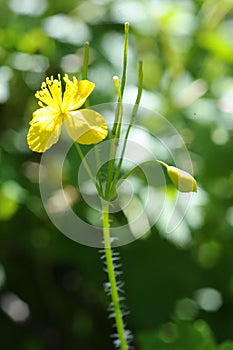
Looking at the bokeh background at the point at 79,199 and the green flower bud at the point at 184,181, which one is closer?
the green flower bud at the point at 184,181

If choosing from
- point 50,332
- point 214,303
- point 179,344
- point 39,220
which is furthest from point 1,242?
point 179,344

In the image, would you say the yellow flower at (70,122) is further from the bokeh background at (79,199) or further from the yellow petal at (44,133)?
the bokeh background at (79,199)

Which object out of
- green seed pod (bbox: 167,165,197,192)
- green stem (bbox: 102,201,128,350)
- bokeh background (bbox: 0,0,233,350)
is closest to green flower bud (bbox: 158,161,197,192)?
green seed pod (bbox: 167,165,197,192)

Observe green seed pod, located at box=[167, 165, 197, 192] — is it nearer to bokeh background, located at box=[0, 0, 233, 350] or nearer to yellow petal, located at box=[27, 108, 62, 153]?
yellow petal, located at box=[27, 108, 62, 153]

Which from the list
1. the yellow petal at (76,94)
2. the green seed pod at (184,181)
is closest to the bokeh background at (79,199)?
the yellow petal at (76,94)

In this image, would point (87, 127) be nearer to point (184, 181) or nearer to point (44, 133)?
point (44, 133)

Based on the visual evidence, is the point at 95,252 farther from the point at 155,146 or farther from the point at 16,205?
the point at 155,146

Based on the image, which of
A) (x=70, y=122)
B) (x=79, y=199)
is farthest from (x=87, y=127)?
(x=79, y=199)

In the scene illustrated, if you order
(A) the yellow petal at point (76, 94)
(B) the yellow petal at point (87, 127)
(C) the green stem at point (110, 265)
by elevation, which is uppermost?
(A) the yellow petal at point (76, 94)
